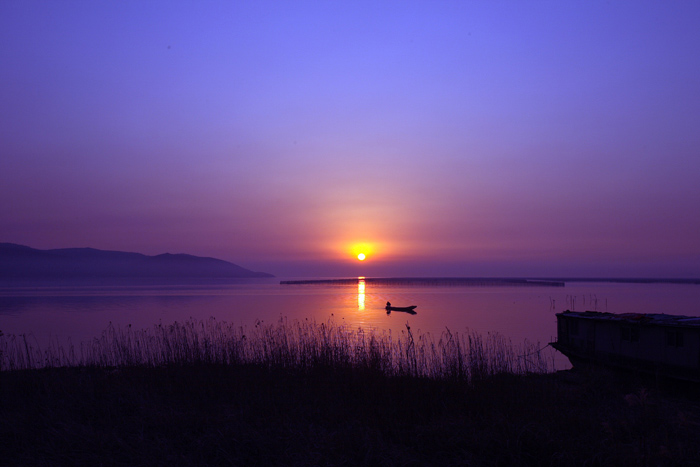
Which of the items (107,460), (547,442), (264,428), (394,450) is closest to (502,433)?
(547,442)

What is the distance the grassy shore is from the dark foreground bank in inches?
1.0

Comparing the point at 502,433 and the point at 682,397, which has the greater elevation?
the point at 502,433

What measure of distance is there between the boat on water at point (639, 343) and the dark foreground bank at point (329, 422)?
2.81m

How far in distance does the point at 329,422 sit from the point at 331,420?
137 mm

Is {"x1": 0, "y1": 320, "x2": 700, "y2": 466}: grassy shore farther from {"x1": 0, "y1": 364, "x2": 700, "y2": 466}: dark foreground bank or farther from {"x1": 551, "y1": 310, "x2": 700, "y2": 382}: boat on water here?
{"x1": 551, "y1": 310, "x2": 700, "y2": 382}: boat on water

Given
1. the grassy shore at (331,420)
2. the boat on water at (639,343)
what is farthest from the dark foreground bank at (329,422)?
the boat on water at (639,343)

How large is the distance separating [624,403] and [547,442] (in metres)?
5.49

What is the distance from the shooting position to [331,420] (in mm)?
8742

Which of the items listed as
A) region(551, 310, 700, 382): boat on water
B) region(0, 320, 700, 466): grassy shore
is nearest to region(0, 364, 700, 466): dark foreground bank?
region(0, 320, 700, 466): grassy shore

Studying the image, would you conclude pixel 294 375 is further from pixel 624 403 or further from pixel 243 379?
pixel 624 403

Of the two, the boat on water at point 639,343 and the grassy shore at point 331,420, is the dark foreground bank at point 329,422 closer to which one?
the grassy shore at point 331,420

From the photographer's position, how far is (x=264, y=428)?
322 inches

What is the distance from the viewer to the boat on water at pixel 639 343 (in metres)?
14.6

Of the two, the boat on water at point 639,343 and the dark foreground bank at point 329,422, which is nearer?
the dark foreground bank at point 329,422
